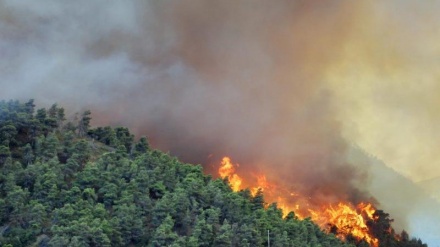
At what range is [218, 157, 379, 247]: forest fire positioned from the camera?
257 ft

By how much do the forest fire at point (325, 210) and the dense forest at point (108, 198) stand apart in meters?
16.8

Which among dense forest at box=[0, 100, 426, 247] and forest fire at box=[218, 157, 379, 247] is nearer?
dense forest at box=[0, 100, 426, 247]

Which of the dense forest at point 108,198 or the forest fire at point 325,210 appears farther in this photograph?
the forest fire at point 325,210

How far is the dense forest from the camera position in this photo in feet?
147

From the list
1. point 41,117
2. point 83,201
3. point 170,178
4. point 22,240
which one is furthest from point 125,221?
point 41,117

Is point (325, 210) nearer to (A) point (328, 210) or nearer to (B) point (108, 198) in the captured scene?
(A) point (328, 210)

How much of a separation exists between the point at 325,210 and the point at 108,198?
126ft

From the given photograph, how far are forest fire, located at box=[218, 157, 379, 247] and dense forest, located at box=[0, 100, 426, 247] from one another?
55.2 feet

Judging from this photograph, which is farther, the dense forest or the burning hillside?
the burning hillside

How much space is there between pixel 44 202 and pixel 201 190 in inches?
495

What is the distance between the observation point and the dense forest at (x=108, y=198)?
44.9 meters

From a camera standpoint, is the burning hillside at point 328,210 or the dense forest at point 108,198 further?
the burning hillside at point 328,210

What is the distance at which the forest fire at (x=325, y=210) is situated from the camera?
78438 mm

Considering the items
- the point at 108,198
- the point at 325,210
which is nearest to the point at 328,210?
the point at 325,210
